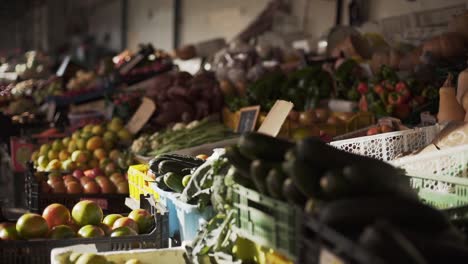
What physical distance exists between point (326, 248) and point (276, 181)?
0.44m

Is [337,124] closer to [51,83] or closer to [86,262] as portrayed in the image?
[86,262]

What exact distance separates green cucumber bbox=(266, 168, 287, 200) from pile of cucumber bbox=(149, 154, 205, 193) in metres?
1.18

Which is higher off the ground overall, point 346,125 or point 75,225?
point 346,125

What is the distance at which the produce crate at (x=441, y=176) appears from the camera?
121 inches

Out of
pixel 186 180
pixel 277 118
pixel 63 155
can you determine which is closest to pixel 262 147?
pixel 186 180

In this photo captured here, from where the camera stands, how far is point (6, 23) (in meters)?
42.3

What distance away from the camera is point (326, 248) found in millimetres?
2100

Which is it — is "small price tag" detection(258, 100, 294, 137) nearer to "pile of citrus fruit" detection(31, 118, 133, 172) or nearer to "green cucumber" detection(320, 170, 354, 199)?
"pile of citrus fruit" detection(31, 118, 133, 172)

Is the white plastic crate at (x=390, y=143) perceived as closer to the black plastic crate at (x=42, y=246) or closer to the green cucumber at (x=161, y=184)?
the green cucumber at (x=161, y=184)

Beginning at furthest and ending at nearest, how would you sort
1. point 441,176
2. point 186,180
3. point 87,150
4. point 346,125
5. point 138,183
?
point 87,150 < point 346,125 < point 138,183 < point 186,180 < point 441,176

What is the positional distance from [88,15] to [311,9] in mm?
19468

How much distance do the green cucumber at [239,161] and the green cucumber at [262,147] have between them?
0.03m

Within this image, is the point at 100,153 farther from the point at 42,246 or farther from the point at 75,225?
the point at 42,246

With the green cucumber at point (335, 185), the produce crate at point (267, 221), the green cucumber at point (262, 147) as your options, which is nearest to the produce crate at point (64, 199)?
the produce crate at point (267, 221)
